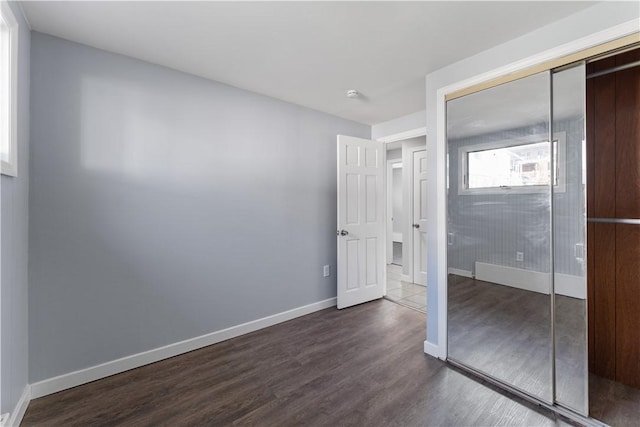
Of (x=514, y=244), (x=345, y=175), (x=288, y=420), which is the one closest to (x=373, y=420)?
(x=288, y=420)

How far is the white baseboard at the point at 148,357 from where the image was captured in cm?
184

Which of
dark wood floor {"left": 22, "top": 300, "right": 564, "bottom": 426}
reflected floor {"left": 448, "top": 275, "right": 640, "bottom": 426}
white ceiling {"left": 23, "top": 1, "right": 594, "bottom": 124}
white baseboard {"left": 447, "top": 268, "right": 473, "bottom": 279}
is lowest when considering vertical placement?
dark wood floor {"left": 22, "top": 300, "right": 564, "bottom": 426}

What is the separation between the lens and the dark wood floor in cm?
163

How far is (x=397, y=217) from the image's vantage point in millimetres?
8383

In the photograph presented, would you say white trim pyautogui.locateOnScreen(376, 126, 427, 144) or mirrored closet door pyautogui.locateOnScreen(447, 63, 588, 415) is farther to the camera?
white trim pyautogui.locateOnScreen(376, 126, 427, 144)

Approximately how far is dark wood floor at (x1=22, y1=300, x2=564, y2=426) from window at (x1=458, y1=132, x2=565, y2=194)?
4.63 feet

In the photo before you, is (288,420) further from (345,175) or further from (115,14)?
(115,14)

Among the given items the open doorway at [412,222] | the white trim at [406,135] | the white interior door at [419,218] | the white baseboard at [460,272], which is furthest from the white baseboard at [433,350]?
the white trim at [406,135]

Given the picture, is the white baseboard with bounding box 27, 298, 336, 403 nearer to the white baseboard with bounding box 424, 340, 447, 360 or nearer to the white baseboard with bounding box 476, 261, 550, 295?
the white baseboard with bounding box 424, 340, 447, 360

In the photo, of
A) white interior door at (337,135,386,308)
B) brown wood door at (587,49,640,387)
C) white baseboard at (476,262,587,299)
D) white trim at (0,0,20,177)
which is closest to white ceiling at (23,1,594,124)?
white trim at (0,0,20,177)

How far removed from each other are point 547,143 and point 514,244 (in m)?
0.70

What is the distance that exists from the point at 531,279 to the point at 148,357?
2.93 metres

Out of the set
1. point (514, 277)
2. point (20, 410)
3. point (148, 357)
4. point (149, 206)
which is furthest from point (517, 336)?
point (20, 410)

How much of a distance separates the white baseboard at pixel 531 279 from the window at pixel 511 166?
56 centimetres
